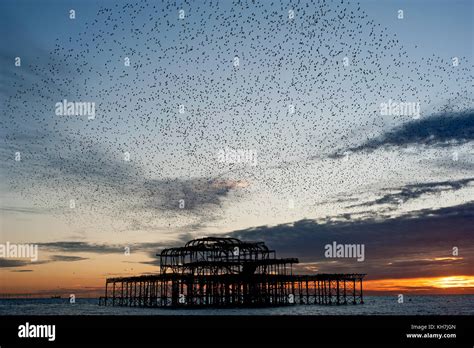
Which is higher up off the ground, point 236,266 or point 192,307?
point 236,266

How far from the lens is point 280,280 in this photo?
7681cm

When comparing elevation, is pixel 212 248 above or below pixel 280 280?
above
